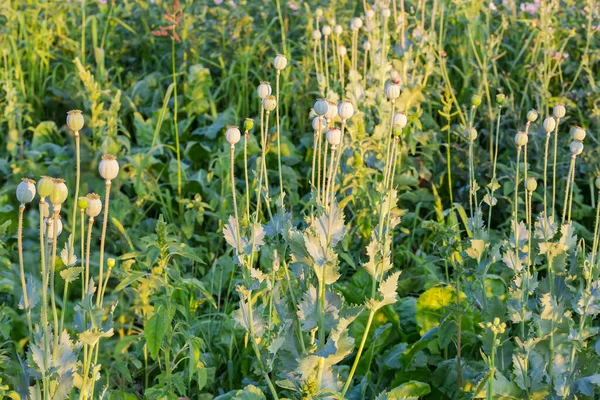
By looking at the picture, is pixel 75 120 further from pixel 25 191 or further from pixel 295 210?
pixel 295 210

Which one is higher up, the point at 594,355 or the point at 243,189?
the point at 594,355

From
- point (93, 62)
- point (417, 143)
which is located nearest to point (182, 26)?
point (93, 62)

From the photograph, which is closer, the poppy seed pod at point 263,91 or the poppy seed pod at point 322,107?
the poppy seed pod at point 322,107

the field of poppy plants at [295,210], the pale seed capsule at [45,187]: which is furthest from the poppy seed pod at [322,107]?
the pale seed capsule at [45,187]

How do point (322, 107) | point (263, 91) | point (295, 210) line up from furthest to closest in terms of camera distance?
point (295, 210)
point (263, 91)
point (322, 107)

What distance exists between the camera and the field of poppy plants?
168 centimetres

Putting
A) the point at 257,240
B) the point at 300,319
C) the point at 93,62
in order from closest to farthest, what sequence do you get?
the point at 300,319 < the point at 257,240 < the point at 93,62

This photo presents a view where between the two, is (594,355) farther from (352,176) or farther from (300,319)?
(352,176)

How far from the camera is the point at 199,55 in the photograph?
418 centimetres

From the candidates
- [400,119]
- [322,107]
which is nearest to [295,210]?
[400,119]

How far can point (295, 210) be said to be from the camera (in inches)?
124

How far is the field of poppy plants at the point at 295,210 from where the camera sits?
168 cm

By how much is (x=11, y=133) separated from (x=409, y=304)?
1873mm

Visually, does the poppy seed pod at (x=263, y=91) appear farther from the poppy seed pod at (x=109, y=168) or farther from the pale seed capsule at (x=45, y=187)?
the pale seed capsule at (x=45, y=187)
